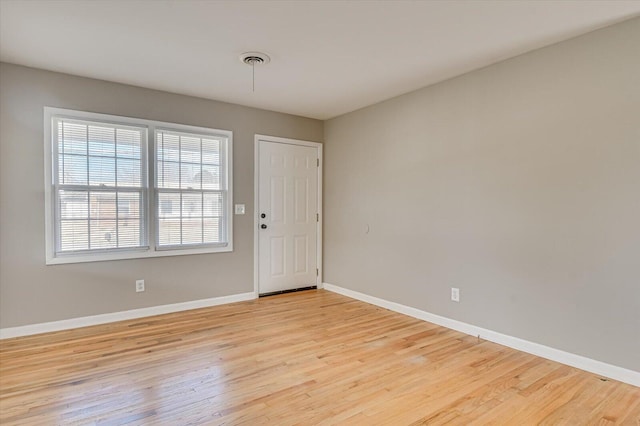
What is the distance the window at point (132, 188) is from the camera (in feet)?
11.2

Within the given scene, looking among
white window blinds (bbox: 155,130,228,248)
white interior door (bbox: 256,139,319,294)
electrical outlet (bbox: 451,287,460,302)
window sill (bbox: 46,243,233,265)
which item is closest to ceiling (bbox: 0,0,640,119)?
white window blinds (bbox: 155,130,228,248)

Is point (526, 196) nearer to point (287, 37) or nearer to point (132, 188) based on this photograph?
point (287, 37)

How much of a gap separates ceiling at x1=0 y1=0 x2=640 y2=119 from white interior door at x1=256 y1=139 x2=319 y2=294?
50.3 inches

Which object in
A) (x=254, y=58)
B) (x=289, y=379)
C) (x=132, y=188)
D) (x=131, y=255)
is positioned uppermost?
(x=254, y=58)

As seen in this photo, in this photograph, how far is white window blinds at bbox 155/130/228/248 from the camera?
397cm

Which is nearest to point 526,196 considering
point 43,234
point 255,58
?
point 255,58

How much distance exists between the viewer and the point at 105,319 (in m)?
3.62

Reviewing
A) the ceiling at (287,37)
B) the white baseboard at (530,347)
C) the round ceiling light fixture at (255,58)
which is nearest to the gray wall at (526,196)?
the white baseboard at (530,347)

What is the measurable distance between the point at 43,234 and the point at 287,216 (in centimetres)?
270

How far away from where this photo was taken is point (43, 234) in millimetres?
3324

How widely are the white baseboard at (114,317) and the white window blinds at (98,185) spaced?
2.25 feet

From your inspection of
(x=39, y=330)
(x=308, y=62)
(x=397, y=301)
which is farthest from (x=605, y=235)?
(x=39, y=330)

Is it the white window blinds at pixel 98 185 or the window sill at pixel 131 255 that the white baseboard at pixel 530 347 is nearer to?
the window sill at pixel 131 255

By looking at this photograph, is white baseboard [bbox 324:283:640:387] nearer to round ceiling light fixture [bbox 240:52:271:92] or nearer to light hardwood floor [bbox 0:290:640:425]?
light hardwood floor [bbox 0:290:640:425]
